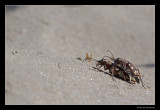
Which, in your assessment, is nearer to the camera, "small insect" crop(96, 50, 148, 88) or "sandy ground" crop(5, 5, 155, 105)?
"sandy ground" crop(5, 5, 155, 105)

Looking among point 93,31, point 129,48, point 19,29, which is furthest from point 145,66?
point 19,29

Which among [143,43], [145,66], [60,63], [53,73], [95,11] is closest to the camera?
[53,73]

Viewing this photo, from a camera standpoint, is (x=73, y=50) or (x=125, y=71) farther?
(x=73, y=50)

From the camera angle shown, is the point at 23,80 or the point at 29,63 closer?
the point at 23,80

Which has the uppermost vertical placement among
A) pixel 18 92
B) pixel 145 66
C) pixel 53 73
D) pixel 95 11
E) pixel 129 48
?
pixel 95 11

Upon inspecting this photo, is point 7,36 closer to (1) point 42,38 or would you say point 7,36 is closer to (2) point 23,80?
(1) point 42,38

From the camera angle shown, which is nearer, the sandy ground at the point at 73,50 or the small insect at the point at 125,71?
the sandy ground at the point at 73,50

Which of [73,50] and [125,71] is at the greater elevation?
[73,50]

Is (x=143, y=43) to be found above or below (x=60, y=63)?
above
